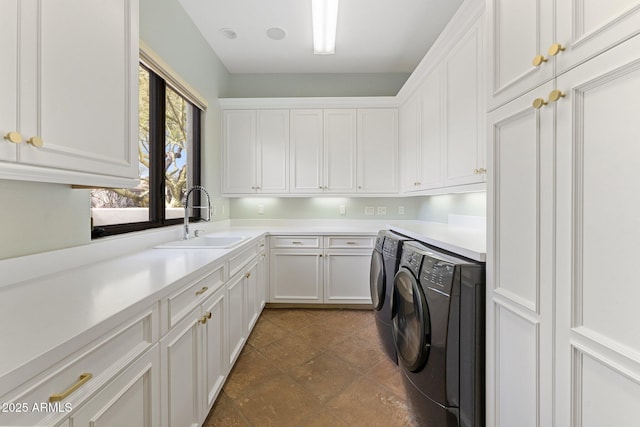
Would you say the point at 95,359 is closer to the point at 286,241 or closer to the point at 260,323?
the point at 260,323

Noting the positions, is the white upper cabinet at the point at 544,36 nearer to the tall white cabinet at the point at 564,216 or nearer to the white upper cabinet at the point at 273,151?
the tall white cabinet at the point at 564,216

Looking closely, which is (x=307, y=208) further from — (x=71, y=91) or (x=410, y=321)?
(x=71, y=91)

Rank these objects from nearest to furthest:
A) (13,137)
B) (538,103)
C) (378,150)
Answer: (13,137), (538,103), (378,150)

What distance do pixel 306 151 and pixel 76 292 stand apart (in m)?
2.63

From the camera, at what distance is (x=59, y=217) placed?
120cm

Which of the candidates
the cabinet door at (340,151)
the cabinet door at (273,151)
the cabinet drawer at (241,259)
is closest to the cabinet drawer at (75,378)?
the cabinet drawer at (241,259)

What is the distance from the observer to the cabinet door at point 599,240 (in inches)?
24.2

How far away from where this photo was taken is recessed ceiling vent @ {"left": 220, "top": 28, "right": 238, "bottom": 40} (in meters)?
2.61

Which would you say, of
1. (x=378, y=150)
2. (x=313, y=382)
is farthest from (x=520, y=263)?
(x=378, y=150)

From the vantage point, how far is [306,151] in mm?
3242

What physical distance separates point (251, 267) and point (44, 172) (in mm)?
1638

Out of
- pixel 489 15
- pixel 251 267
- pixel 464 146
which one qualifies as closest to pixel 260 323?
pixel 251 267

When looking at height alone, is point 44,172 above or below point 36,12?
below

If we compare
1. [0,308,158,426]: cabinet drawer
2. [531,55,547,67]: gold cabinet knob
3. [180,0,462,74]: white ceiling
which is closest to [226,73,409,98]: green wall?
[180,0,462,74]: white ceiling
